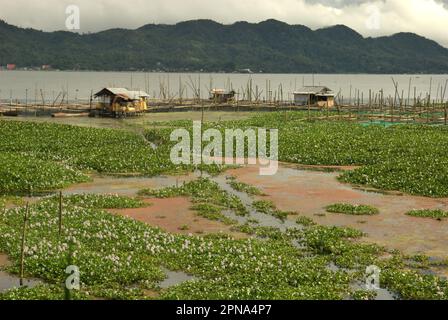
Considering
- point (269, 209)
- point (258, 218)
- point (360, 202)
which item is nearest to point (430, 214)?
point (360, 202)

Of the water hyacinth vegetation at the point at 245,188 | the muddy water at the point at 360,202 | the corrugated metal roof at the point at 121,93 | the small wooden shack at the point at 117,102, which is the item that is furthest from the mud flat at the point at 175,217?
the corrugated metal roof at the point at 121,93

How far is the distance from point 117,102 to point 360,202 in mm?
48507

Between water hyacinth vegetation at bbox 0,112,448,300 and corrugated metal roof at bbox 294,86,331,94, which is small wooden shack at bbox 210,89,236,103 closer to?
corrugated metal roof at bbox 294,86,331,94

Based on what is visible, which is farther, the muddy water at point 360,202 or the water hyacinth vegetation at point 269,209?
the water hyacinth vegetation at point 269,209

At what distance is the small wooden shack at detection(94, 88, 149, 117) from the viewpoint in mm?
68688

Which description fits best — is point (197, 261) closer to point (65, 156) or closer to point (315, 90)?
point (65, 156)

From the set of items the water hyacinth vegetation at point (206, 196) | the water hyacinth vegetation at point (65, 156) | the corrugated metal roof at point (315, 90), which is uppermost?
the corrugated metal roof at point (315, 90)

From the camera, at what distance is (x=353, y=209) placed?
23984mm

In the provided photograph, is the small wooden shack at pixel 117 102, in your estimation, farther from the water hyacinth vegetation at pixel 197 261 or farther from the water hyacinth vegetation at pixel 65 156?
the water hyacinth vegetation at pixel 197 261

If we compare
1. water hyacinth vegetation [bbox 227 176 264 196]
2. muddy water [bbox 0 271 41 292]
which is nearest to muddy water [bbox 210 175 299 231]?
water hyacinth vegetation [bbox 227 176 264 196]

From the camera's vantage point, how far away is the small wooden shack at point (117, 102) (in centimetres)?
6869

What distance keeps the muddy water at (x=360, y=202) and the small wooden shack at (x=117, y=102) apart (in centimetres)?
3756

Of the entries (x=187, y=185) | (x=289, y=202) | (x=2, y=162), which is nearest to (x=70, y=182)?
(x=2, y=162)
